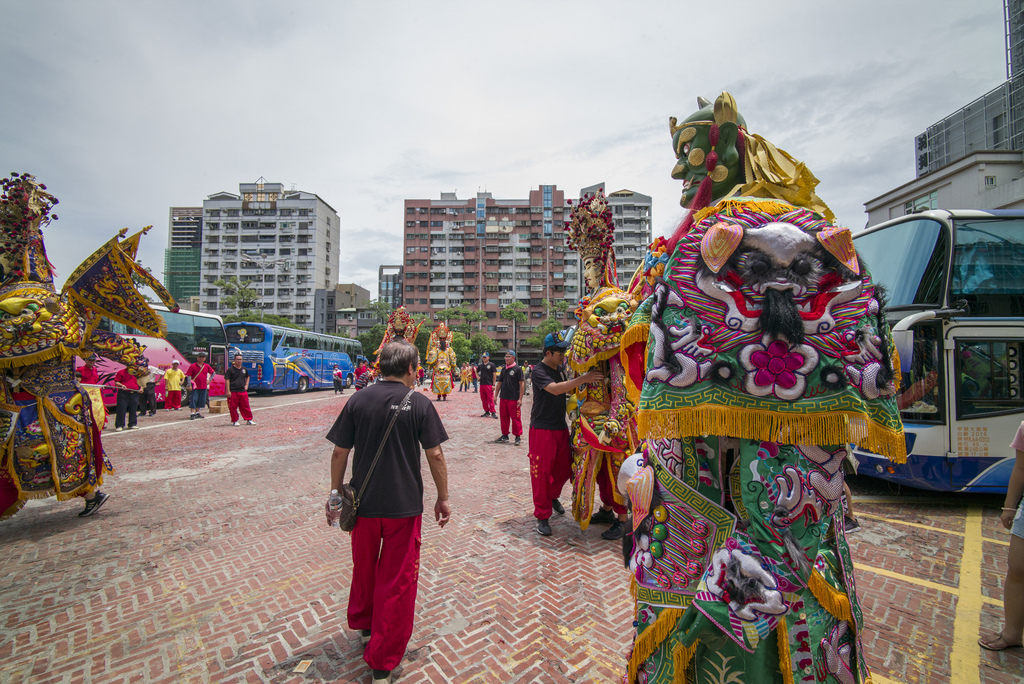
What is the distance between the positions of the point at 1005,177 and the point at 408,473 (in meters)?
33.8

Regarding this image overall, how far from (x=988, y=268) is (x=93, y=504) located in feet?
37.7

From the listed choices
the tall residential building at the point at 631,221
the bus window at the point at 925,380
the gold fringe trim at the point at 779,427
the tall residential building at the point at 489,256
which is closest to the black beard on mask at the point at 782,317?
the gold fringe trim at the point at 779,427

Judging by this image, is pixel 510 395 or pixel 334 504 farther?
pixel 510 395

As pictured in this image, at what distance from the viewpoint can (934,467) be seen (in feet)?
19.3

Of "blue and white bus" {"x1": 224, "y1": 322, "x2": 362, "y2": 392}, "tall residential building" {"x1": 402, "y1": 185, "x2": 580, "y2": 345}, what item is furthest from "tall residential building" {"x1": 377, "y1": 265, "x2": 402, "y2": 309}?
"blue and white bus" {"x1": 224, "y1": 322, "x2": 362, "y2": 392}

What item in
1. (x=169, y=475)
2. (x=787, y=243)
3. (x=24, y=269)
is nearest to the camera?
(x=787, y=243)

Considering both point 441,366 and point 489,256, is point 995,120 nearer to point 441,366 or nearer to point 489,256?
point 441,366

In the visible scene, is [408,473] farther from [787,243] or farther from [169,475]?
[169,475]

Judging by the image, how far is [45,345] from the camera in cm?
465

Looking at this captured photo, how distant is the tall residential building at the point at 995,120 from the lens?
2662 cm

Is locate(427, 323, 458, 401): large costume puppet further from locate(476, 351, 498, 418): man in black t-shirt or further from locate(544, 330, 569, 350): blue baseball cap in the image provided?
locate(544, 330, 569, 350): blue baseball cap

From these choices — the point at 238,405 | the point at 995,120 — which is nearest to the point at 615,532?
the point at 238,405

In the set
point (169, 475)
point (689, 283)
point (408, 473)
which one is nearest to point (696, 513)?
point (689, 283)

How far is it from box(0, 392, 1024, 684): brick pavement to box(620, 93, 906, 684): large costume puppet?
1486 millimetres
